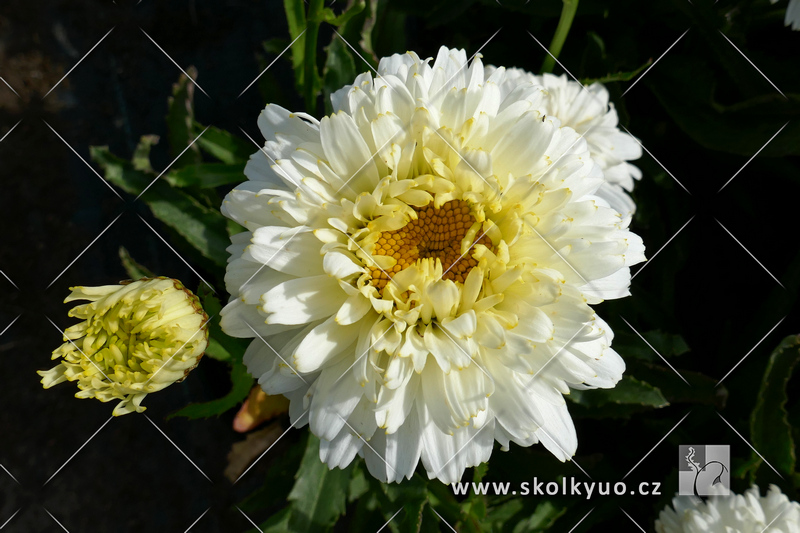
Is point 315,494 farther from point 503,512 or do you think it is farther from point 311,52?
point 311,52

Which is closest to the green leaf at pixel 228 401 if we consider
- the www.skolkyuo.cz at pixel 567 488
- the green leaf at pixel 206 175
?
the green leaf at pixel 206 175

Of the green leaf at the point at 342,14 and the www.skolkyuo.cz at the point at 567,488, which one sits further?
the www.skolkyuo.cz at the point at 567,488

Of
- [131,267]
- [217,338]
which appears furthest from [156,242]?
[217,338]

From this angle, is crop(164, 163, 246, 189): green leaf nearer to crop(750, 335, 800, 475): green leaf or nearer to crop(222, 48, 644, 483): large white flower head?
crop(222, 48, 644, 483): large white flower head

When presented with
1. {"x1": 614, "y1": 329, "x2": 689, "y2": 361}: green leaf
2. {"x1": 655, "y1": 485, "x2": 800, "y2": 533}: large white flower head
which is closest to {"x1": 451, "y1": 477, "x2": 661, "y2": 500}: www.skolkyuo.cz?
{"x1": 655, "y1": 485, "x2": 800, "y2": 533}: large white flower head

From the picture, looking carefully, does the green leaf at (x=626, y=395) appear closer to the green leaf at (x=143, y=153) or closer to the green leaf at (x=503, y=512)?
the green leaf at (x=503, y=512)

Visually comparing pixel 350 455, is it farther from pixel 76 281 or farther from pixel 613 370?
pixel 76 281

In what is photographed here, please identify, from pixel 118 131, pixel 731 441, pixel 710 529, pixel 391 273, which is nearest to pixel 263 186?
pixel 391 273
